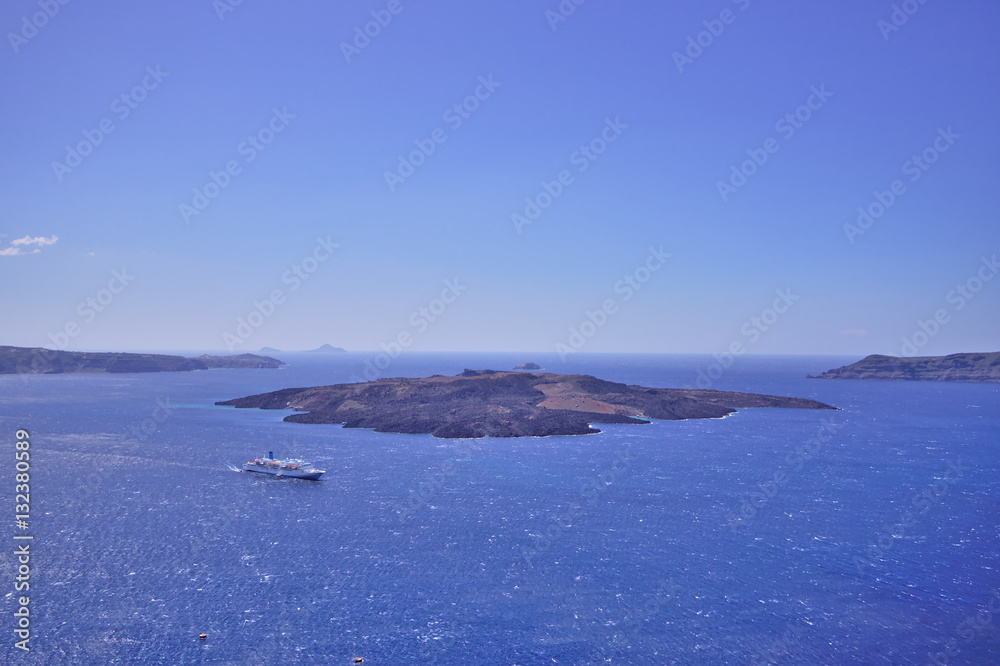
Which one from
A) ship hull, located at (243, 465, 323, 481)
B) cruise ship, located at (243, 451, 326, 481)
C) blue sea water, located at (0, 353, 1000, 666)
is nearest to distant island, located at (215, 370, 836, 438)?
blue sea water, located at (0, 353, 1000, 666)

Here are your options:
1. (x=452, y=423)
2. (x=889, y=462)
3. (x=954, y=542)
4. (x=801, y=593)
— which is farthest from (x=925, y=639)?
(x=452, y=423)

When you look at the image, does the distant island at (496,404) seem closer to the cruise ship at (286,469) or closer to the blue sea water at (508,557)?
the blue sea water at (508,557)

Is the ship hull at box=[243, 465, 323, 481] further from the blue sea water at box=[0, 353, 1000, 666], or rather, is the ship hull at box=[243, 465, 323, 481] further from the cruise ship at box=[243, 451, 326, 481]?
the blue sea water at box=[0, 353, 1000, 666]

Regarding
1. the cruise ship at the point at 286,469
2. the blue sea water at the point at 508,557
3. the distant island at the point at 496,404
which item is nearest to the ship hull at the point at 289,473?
the cruise ship at the point at 286,469

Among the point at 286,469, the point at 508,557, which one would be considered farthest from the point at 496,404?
the point at 508,557

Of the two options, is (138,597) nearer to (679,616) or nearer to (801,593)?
(679,616)

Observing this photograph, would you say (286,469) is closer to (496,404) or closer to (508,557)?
(508,557)
